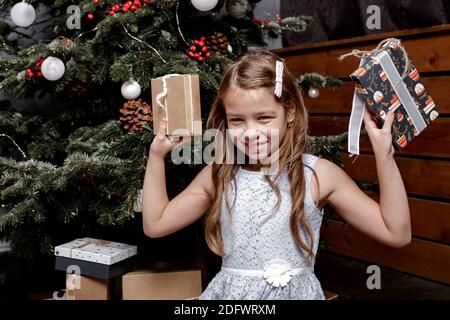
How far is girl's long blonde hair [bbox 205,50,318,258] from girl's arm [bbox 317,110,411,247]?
0.07 metres

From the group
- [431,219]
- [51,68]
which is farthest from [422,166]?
[51,68]

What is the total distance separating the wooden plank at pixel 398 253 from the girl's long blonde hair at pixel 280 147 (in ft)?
2.97

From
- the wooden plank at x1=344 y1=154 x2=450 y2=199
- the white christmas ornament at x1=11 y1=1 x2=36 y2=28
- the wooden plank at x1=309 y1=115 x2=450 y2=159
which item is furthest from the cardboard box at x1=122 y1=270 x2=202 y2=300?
the wooden plank at x1=344 y1=154 x2=450 y2=199

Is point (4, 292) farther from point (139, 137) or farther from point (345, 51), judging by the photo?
point (345, 51)

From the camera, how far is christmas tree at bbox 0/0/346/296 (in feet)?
5.64

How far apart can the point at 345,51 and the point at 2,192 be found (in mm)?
1879

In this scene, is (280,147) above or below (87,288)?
above

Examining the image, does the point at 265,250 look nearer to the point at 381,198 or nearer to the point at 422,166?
the point at 381,198

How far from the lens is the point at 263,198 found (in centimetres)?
135

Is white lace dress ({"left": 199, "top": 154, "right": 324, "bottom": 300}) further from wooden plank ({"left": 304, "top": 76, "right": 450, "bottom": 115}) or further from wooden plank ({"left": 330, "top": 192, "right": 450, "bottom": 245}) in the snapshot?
wooden plank ({"left": 304, "top": 76, "right": 450, "bottom": 115})

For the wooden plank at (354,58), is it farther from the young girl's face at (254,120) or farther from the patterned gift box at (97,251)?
the patterned gift box at (97,251)

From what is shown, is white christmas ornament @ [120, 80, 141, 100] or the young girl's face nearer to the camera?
the young girl's face

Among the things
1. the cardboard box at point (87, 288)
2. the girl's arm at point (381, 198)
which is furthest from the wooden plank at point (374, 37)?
the cardboard box at point (87, 288)

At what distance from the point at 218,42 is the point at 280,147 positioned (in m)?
0.76
